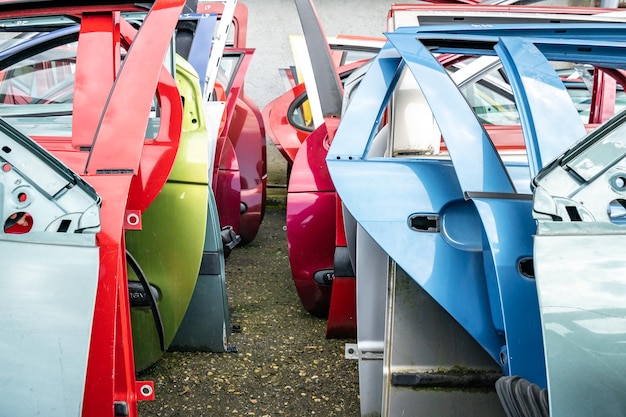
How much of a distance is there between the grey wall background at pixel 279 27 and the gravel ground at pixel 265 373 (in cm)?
563

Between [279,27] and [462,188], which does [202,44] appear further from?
[279,27]

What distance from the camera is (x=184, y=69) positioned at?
3654mm

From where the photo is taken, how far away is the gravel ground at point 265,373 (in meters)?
3.10

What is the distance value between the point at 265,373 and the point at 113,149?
1657 mm

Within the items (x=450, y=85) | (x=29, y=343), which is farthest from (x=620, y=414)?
(x=29, y=343)

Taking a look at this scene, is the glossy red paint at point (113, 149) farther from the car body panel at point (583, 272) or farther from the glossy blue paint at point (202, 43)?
the glossy blue paint at point (202, 43)

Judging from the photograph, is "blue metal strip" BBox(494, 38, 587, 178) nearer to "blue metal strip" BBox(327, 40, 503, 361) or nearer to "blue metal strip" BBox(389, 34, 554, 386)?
"blue metal strip" BBox(389, 34, 554, 386)

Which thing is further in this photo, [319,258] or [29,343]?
[319,258]

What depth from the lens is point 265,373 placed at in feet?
11.4

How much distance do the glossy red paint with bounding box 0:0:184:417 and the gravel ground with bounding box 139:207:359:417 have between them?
102 centimetres

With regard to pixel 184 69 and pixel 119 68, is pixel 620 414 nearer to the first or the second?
pixel 119 68

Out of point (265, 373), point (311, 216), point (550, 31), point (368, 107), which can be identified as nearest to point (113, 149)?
point (368, 107)

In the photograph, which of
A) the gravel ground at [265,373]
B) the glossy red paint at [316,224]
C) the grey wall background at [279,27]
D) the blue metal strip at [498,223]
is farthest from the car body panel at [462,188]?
the grey wall background at [279,27]

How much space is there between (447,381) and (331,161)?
80 cm
